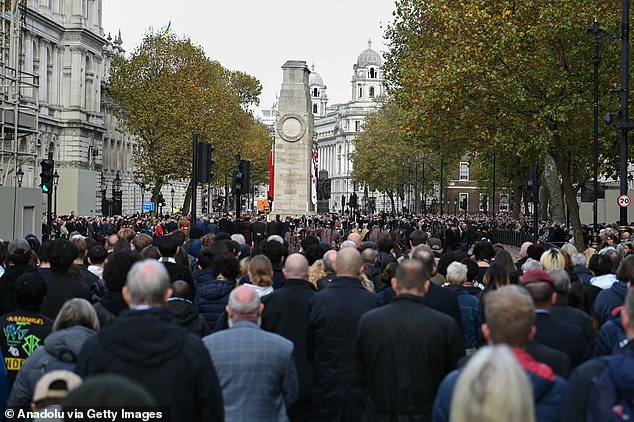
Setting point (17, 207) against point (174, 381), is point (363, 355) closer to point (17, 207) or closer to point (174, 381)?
point (174, 381)

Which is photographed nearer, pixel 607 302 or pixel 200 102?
pixel 607 302

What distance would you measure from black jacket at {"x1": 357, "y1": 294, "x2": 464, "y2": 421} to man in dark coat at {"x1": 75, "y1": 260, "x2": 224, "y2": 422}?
1.23m

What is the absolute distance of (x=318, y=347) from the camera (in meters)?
Answer: 7.67

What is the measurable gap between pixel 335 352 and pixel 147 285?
2.40m

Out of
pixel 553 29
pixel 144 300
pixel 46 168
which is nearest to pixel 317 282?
pixel 144 300

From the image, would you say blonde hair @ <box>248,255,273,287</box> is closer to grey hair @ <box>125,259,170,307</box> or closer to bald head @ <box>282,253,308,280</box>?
bald head @ <box>282,253,308,280</box>

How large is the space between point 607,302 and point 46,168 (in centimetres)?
1876

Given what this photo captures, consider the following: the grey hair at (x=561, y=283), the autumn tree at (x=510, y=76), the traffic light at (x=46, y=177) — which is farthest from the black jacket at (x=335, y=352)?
the autumn tree at (x=510, y=76)

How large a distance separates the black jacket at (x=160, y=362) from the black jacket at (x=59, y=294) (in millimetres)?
3611

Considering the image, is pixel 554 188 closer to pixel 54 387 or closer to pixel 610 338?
pixel 610 338

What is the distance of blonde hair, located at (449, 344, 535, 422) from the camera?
332 centimetres

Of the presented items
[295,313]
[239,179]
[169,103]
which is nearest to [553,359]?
[295,313]

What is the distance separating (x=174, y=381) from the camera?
533cm

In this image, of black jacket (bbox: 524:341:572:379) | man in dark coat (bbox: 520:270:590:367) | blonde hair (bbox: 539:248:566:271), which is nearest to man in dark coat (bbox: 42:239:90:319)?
man in dark coat (bbox: 520:270:590:367)
